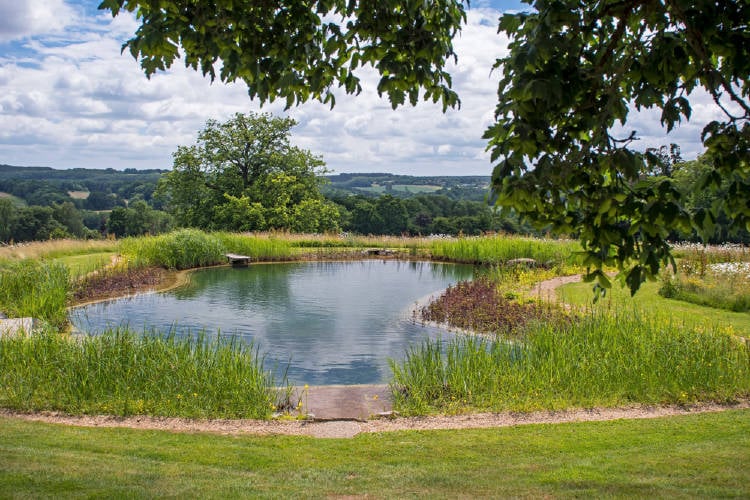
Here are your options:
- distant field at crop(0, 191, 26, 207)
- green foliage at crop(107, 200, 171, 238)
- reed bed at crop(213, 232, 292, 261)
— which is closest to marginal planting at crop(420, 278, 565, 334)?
reed bed at crop(213, 232, 292, 261)

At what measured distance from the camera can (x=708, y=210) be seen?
3.07 meters

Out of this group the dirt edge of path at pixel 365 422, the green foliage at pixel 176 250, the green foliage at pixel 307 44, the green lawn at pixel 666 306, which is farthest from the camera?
the green foliage at pixel 176 250

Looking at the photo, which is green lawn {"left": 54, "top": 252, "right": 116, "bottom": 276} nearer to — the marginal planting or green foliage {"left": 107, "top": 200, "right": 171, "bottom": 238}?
the marginal planting

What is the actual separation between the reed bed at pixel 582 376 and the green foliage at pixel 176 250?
46.9 feet

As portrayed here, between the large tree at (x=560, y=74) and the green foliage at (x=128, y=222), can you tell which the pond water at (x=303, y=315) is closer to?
the large tree at (x=560, y=74)

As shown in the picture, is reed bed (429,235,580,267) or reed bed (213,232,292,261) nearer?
reed bed (429,235,580,267)

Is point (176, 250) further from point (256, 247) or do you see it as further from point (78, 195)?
point (78, 195)

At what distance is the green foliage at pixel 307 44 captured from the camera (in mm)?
3682

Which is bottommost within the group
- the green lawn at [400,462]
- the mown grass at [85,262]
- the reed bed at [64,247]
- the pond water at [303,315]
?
the pond water at [303,315]

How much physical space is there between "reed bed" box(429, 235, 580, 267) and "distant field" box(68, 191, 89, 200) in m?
63.3

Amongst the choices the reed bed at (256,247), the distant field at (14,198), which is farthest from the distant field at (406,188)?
the reed bed at (256,247)

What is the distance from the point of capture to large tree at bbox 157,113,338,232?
35094 mm

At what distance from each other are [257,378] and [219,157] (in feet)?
102

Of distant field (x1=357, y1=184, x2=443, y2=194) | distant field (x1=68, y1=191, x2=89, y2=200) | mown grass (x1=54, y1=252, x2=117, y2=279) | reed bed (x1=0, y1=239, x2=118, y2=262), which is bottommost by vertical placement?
mown grass (x1=54, y1=252, x2=117, y2=279)
